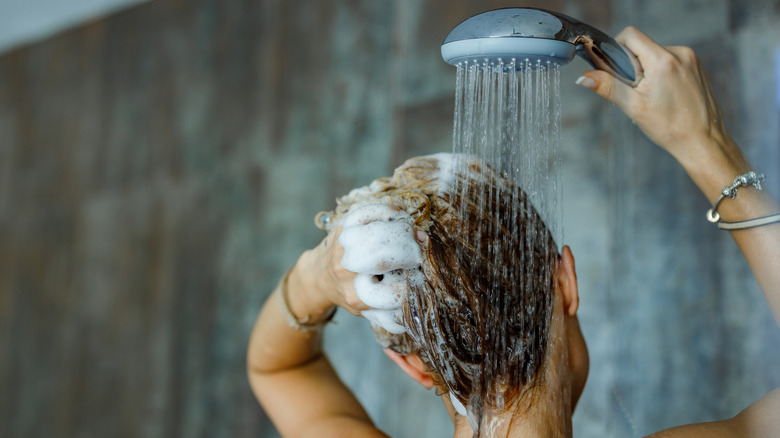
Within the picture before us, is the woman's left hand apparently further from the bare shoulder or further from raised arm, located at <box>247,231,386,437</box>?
the bare shoulder

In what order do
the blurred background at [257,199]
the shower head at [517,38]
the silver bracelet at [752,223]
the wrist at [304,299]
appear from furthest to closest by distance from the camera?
1. the blurred background at [257,199]
2. the wrist at [304,299]
3. the silver bracelet at [752,223]
4. the shower head at [517,38]

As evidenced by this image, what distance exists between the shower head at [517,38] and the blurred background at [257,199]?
0.26 meters

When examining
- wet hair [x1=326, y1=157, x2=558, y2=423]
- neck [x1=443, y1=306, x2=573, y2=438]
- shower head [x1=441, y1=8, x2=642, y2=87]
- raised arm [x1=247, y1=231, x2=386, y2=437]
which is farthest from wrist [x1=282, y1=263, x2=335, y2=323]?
shower head [x1=441, y1=8, x2=642, y2=87]

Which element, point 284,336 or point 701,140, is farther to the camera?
point 284,336

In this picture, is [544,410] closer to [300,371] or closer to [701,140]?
[701,140]

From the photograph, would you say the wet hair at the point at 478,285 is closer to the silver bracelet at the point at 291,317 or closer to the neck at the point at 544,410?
the neck at the point at 544,410

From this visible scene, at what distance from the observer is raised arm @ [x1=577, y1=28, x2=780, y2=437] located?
763mm

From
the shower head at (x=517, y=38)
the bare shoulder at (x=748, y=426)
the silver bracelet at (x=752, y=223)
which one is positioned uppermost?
the shower head at (x=517, y=38)

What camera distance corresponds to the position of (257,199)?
2.78 meters

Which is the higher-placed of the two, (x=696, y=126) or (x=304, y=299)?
(x=696, y=126)

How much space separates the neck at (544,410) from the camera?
2.54 ft

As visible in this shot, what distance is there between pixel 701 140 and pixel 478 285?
1.00ft

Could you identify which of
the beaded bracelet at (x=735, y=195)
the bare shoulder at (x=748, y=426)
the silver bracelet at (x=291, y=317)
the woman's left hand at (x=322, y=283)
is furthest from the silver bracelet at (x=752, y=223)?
the silver bracelet at (x=291, y=317)

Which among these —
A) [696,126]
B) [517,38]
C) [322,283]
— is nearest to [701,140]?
[696,126]
